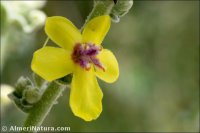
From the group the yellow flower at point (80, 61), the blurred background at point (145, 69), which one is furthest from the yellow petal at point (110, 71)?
the blurred background at point (145, 69)

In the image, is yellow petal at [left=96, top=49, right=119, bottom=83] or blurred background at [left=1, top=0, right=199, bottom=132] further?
blurred background at [left=1, top=0, right=199, bottom=132]

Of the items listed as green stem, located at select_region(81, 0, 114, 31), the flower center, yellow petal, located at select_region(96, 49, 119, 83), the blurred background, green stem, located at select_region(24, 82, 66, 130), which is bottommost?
the blurred background

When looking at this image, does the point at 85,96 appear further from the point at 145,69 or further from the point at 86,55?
the point at 145,69

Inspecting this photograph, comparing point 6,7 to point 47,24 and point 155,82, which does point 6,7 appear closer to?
point 47,24

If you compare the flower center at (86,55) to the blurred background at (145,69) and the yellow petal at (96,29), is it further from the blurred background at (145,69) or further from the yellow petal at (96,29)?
the blurred background at (145,69)

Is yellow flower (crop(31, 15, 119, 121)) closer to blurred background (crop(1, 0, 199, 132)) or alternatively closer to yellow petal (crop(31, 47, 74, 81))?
yellow petal (crop(31, 47, 74, 81))

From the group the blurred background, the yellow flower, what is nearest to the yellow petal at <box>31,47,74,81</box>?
the yellow flower

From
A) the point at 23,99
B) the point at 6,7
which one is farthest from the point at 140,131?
the point at 23,99
